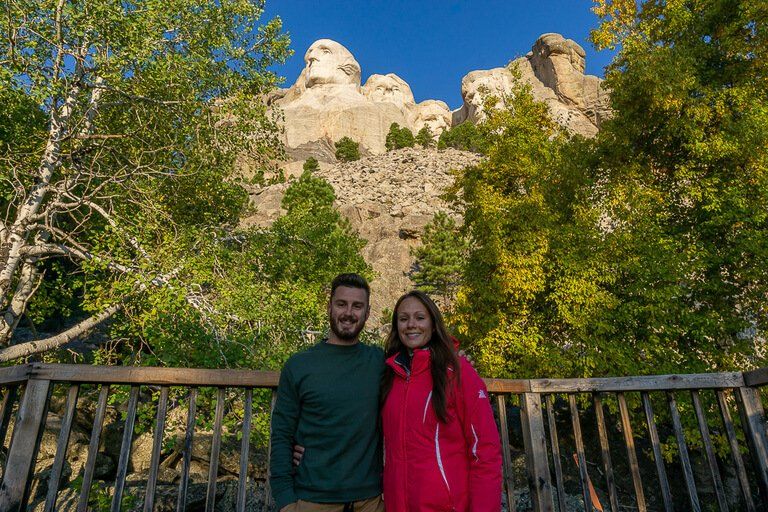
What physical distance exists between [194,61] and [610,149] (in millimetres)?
11377

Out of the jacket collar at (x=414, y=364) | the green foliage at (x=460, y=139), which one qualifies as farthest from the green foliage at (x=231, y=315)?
the green foliage at (x=460, y=139)

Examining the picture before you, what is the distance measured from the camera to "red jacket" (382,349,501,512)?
2.13m

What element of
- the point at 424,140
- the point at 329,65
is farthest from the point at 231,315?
the point at 329,65

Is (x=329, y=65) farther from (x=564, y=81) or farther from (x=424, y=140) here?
(x=564, y=81)

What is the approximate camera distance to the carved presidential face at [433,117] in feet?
336

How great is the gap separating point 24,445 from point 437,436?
2.35 meters

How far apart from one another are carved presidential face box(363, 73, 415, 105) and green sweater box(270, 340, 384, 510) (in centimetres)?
10693

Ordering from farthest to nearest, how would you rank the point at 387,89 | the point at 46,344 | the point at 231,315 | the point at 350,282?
the point at 387,89, the point at 46,344, the point at 231,315, the point at 350,282

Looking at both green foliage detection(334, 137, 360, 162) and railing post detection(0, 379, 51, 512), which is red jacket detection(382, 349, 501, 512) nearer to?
railing post detection(0, 379, 51, 512)

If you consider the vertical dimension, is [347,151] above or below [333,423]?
above

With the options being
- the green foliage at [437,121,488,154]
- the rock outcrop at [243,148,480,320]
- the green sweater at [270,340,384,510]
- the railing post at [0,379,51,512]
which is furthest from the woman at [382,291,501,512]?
the green foliage at [437,121,488,154]

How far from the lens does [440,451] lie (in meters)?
→ 2.21

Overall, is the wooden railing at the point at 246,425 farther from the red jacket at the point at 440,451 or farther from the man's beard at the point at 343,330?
the red jacket at the point at 440,451

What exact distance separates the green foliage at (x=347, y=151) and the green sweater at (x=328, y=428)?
253 ft
